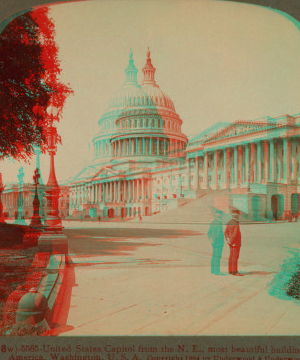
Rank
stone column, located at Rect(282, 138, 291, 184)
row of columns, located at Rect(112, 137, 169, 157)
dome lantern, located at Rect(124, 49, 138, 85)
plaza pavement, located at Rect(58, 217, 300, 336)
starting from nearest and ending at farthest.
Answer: plaza pavement, located at Rect(58, 217, 300, 336) < dome lantern, located at Rect(124, 49, 138, 85) < stone column, located at Rect(282, 138, 291, 184) < row of columns, located at Rect(112, 137, 169, 157)

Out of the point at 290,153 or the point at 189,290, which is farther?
the point at 290,153

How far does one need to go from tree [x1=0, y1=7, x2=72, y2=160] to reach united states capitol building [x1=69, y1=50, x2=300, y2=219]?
0.87 m

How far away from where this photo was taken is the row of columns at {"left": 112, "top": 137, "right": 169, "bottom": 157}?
632cm

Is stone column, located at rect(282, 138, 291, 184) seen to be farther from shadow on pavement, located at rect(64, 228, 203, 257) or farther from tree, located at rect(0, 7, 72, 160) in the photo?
tree, located at rect(0, 7, 72, 160)

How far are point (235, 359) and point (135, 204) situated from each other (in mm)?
3166

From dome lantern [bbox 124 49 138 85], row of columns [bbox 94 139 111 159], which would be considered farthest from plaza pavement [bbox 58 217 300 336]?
dome lantern [bbox 124 49 138 85]

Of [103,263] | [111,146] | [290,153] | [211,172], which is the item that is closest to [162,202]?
[211,172]

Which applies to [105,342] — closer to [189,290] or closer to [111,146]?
[189,290]

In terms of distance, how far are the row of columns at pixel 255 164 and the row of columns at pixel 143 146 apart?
66 centimetres

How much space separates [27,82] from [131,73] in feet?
5.07

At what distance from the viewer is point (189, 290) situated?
442 centimetres

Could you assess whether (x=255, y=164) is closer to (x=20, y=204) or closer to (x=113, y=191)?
(x=113, y=191)

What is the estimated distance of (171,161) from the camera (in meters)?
6.61

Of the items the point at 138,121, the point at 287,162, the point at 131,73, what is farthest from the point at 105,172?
the point at 287,162
